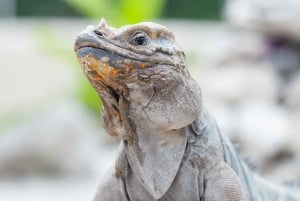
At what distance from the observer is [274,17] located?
11.2 meters

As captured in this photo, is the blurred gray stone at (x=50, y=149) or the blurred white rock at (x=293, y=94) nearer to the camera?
the blurred white rock at (x=293, y=94)

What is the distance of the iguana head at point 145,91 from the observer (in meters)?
2.99

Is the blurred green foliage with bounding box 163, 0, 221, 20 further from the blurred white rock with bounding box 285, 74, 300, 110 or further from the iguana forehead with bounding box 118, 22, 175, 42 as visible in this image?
the iguana forehead with bounding box 118, 22, 175, 42

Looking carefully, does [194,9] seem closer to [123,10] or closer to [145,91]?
[123,10]


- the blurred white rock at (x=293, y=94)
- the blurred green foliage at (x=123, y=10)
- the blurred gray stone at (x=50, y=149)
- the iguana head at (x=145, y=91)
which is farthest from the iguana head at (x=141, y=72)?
the blurred green foliage at (x=123, y=10)

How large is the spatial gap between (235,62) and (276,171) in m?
2.35

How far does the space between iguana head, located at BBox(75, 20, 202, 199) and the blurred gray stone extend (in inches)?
372

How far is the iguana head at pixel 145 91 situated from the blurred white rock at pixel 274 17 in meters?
8.16

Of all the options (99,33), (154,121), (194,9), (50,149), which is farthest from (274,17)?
(194,9)

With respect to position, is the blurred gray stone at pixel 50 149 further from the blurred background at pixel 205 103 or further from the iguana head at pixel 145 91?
the iguana head at pixel 145 91

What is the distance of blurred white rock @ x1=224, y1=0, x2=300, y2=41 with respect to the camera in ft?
36.7

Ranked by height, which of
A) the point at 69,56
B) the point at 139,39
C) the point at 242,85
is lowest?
the point at 139,39

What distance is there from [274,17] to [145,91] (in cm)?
830

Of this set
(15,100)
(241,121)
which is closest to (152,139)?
(241,121)
